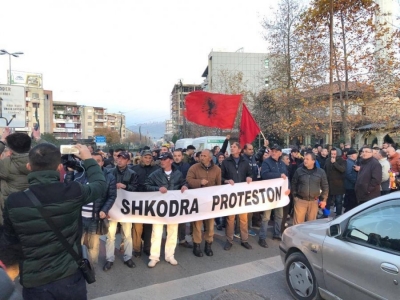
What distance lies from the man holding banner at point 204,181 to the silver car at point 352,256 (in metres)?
1.99

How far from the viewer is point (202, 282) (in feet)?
15.0

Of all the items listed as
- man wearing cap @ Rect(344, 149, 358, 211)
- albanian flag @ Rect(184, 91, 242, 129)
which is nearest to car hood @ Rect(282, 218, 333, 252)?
albanian flag @ Rect(184, 91, 242, 129)

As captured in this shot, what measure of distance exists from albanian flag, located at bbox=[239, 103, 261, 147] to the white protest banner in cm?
151

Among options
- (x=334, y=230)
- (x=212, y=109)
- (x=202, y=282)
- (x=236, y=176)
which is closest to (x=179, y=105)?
(x=212, y=109)

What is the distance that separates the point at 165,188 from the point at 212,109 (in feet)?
9.55

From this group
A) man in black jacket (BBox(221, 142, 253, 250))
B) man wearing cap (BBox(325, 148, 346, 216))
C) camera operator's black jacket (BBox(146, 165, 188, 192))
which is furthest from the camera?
man wearing cap (BBox(325, 148, 346, 216))

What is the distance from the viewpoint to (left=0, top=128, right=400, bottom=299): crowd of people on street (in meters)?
2.20

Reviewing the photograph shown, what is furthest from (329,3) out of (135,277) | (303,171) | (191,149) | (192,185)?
(135,277)

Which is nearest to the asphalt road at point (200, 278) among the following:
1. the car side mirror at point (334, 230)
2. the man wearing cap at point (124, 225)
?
the man wearing cap at point (124, 225)

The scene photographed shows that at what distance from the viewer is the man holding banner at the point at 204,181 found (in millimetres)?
5738

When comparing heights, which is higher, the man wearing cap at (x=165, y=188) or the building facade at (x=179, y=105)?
the building facade at (x=179, y=105)

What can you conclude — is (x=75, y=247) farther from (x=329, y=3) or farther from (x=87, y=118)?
(x=87, y=118)

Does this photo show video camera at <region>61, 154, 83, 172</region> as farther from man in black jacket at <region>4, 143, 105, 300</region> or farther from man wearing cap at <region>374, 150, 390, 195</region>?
man wearing cap at <region>374, 150, 390, 195</region>

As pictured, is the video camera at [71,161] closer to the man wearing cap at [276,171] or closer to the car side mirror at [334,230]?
the car side mirror at [334,230]
